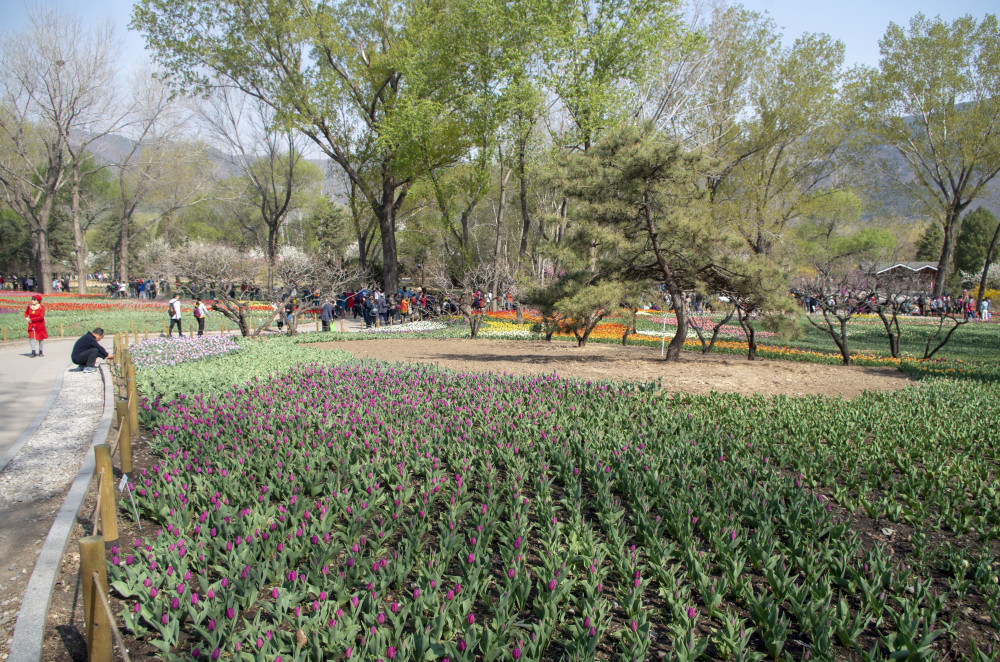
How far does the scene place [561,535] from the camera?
14.5 ft

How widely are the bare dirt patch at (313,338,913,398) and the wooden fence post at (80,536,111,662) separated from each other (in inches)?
299

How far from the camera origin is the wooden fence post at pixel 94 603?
2945 mm

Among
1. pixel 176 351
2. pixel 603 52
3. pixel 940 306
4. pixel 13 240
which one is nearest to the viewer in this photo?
pixel 176 351

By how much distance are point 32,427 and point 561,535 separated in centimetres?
798

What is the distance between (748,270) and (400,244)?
49.1m

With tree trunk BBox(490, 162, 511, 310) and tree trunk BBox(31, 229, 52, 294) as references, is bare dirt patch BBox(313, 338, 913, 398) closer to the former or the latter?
tree trunk BBox(490, 162, 511, 310)

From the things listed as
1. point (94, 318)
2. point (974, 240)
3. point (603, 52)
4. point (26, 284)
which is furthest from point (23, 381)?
point (974, 240)

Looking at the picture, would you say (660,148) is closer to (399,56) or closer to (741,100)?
(399,56)

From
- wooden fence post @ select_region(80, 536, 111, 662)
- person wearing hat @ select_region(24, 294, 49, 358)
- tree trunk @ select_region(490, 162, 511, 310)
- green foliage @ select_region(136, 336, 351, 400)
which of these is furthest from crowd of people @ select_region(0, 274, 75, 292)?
wooden fence post @ select_region(80, 536, 111, 662)

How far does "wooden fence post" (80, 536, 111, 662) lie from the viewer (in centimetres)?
295

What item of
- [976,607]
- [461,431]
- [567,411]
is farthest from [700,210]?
[976,607]

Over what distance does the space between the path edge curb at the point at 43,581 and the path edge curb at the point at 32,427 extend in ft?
5.14

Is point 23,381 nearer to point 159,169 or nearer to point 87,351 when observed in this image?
point 87,351

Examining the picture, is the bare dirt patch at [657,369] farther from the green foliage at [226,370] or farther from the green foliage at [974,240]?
the green foliage at [974,240]
